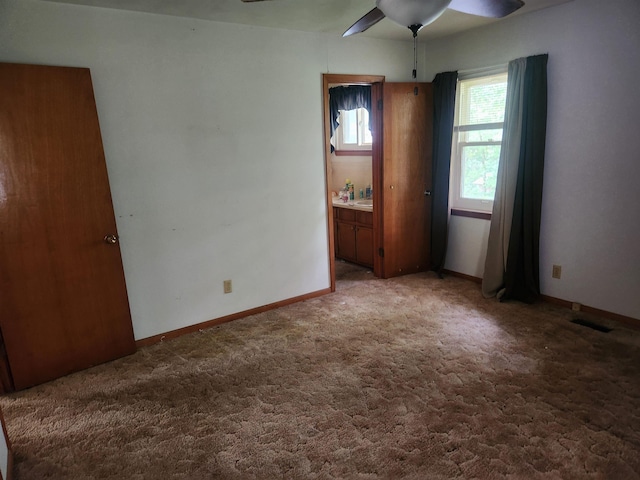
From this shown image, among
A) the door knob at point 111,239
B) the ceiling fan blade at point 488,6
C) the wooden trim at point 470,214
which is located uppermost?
the ceiling fan blade at point 488,6

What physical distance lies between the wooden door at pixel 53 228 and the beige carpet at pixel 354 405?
28 centimetres

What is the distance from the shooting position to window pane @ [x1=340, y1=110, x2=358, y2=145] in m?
5.44

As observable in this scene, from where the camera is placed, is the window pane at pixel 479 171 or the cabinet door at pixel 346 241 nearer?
the window pane at pixel 479 171

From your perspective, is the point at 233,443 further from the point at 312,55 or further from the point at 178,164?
the point at 312,55

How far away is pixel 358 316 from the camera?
136 inches

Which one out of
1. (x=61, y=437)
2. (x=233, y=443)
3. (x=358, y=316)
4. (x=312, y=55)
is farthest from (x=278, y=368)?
(x=312, y=55)

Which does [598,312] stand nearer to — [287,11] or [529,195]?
[529,195]

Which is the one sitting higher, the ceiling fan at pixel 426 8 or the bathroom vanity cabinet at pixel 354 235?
the ceiling fan at pixel 426 8

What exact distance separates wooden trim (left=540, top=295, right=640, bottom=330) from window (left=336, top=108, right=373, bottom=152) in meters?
2.80

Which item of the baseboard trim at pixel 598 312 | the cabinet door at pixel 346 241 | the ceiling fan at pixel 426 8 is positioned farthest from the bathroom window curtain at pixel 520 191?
the cabinet door at pixel 346 241

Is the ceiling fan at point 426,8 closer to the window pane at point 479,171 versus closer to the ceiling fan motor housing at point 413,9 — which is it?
the ceiling fan motor housing at point 413,9

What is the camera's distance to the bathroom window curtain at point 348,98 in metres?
4.82

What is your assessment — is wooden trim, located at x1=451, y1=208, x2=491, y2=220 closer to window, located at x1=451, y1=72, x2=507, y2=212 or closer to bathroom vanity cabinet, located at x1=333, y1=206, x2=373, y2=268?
window, located at x1=451, y1=72, x2=507, y2=212

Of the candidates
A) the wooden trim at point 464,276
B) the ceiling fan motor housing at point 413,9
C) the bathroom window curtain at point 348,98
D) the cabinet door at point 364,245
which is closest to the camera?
the ceiling fan motor housing at point 413,9
